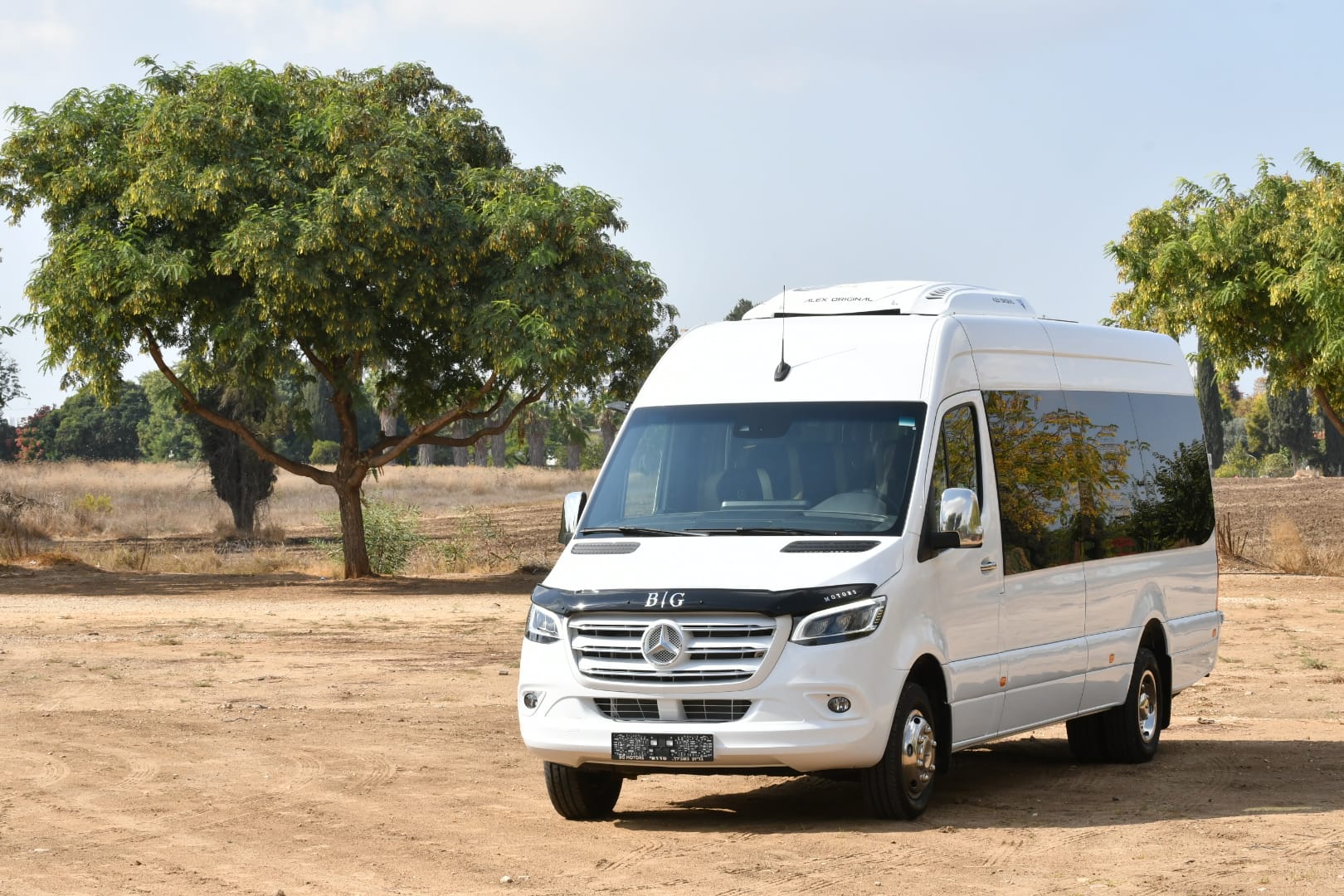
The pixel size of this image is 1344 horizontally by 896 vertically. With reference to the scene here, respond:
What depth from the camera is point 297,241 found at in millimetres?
27969

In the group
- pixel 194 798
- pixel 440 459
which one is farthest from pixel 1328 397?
pixel 440 459

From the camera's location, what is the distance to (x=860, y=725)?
874cm

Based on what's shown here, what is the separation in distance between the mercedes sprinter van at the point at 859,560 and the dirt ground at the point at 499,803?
53 centimetres

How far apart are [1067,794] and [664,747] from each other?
307 cm

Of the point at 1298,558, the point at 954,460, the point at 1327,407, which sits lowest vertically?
the point at 1298,558

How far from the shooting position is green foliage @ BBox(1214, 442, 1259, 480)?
85.6 metres

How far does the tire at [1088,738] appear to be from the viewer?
11.9m

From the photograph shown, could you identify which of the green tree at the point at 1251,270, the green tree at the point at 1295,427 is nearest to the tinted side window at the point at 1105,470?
the green tree at the point at 1251,270

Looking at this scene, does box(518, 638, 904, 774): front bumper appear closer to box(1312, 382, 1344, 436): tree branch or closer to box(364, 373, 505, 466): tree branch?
box(1312, 382, 1344, 436): tree branch

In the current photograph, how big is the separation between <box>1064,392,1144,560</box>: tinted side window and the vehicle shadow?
4.91ft

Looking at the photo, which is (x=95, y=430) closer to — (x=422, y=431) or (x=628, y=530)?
(x=422, y=431)

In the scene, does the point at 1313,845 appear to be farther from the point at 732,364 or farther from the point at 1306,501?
the point at 1306,501

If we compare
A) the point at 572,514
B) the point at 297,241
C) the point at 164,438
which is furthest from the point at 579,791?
the point at 164,438

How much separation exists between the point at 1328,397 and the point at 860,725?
24158 mm
